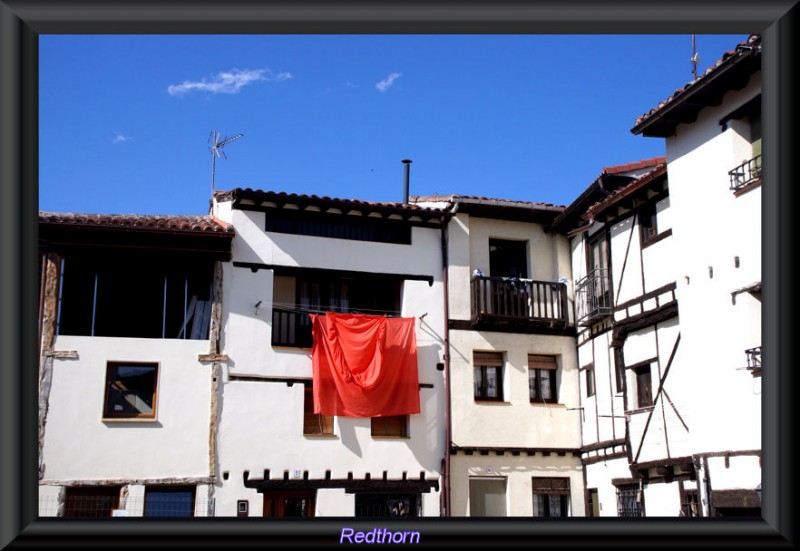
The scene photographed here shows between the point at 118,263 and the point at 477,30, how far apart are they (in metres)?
17.2

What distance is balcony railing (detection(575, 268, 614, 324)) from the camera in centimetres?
2236

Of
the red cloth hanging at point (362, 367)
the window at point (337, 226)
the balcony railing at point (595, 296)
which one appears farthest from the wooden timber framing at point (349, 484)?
the window at point (337, 226)

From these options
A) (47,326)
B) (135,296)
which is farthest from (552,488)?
(47,326)

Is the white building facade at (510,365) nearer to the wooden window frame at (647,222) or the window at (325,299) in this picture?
the window at (325,299)

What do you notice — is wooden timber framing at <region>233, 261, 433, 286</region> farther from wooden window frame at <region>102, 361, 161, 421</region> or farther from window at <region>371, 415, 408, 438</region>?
window at <region>371, 415, 408, 438</region>

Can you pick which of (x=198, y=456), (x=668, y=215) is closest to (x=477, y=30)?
(x=668, y=215)

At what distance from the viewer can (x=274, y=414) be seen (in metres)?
21.7

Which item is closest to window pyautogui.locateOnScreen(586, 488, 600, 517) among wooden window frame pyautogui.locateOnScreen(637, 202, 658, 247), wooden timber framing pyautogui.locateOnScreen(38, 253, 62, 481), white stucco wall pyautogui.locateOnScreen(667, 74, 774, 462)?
white stucco wall pyautogui.locateOnScreen(667, 74, 774, 462)

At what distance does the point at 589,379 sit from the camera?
2359 centimetres

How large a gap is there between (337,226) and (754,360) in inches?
435

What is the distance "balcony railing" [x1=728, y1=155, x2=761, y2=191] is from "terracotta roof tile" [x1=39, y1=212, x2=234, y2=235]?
36.3 feet

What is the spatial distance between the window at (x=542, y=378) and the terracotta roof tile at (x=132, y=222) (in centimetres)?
842

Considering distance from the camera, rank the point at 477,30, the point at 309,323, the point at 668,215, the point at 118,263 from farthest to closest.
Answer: the point at 309,323 → the point at 118,263 → the point at 668,215 → the point at 477,30
